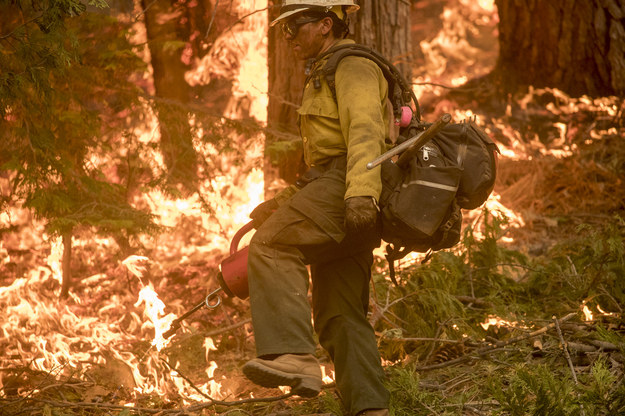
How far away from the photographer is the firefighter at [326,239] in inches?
138

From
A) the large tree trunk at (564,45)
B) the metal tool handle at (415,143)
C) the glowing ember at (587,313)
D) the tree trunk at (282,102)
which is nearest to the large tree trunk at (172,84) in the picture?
the tree trunk at (282,102)

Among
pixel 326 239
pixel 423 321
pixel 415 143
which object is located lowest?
pixel 423 321

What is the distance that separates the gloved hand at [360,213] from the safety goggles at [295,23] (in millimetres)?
1159

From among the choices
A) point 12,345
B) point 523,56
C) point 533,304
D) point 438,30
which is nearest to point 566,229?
point 533,304

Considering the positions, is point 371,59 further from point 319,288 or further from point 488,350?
point 488,350

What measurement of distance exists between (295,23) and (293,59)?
7.52 ft

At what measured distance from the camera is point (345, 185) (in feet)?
12.4

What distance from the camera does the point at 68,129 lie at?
587 cm

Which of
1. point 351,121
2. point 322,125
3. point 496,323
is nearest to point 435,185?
point 351,121

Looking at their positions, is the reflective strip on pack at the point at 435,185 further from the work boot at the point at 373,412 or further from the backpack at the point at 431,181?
the work boot at the point at 373,412

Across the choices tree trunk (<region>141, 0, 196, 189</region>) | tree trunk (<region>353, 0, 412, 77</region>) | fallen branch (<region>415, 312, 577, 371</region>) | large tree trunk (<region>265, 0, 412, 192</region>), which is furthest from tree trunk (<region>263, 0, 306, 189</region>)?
fallen branch (<region>415, 312, 577, 371</region>)

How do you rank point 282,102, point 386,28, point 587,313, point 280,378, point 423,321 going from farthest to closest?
point 282,102, point 386,28, point 423,321, point 587,313, point 280,378

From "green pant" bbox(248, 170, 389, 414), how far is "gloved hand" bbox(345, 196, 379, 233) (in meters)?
0.21

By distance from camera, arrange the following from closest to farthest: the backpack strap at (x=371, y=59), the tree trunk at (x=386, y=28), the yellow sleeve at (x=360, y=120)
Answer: the yellow sleeve at (x=360, y=120) < the backpack strap at (x=371, y=59) < the tree trunk at (x=386, y=28)
